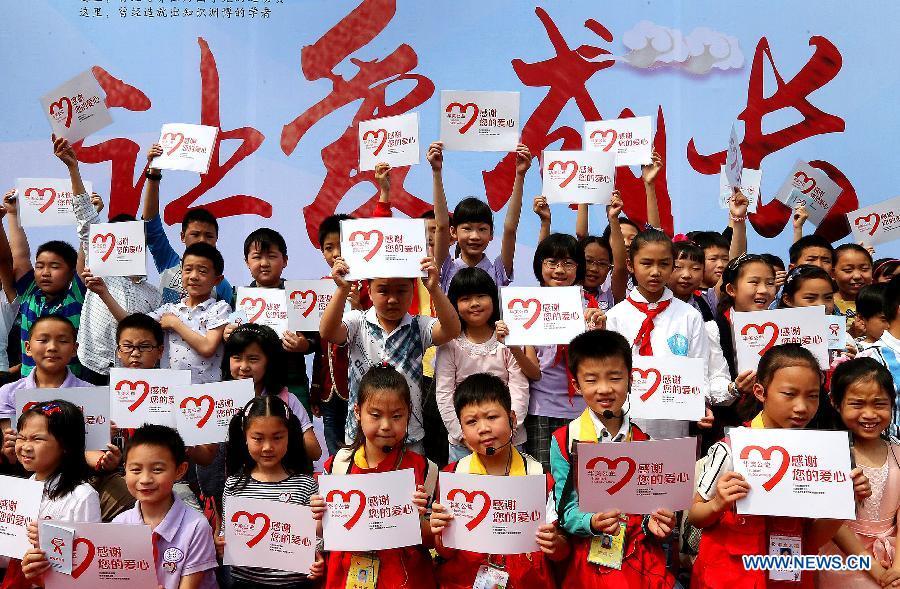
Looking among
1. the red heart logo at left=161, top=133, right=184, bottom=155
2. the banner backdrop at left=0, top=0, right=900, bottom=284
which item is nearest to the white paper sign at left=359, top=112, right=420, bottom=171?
the red heart logo at left=161, top=133, right=184, bottom=155

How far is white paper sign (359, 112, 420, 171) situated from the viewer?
191 inches

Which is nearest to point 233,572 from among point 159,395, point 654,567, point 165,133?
point 159,395

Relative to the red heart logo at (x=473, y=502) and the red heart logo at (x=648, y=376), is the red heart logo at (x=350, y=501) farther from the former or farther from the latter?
the red heart logo at (x=648, y=376)

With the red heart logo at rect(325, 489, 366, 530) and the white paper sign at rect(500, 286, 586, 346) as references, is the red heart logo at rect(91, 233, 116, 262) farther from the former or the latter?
the red heart logo at rect(325, 489, 366, 530)

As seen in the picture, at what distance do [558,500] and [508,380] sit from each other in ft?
3.44

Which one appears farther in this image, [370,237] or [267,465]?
[370,237]

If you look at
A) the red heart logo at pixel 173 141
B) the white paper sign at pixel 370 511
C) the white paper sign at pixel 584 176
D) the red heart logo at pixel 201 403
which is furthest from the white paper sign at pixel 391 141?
the white paper sign at pixel 370 511

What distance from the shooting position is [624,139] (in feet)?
17.3

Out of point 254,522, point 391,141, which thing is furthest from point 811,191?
point 254,522

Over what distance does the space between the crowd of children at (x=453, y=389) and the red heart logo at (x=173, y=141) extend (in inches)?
3.1

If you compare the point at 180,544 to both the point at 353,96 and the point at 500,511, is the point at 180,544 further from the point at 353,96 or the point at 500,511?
the point at 353,96

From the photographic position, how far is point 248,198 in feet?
21.1

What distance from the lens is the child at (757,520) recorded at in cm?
304

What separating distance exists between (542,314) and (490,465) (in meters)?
0.87
